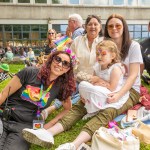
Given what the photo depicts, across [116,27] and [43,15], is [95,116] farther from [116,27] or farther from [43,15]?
[43,15]

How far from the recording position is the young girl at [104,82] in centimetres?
400

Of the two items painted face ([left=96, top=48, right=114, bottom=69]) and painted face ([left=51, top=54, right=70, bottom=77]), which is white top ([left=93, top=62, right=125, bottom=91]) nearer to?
painted face ([left=96, top=48, right=114, bottom=69])

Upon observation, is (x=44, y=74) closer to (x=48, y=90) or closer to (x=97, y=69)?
(x=48, y=90)

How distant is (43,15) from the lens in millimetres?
30188

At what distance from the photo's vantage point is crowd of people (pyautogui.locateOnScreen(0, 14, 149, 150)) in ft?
11.9

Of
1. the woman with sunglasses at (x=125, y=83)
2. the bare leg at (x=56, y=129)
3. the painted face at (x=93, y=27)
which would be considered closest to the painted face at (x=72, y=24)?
the painted face at (x=93, y=27)

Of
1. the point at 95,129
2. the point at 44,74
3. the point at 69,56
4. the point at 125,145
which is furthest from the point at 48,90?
the point at 125,145

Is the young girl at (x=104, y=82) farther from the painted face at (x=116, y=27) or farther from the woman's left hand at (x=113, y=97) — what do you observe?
the painted face at (x=116, y=27)

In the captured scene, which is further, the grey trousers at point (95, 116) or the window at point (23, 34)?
the window at point (23, 34)

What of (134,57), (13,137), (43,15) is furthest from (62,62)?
(43,15)

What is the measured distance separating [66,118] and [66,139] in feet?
1.01

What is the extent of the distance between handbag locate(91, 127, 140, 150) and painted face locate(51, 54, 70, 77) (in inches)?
37.8

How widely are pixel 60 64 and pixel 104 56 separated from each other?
796 mm

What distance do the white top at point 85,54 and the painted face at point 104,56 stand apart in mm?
969
